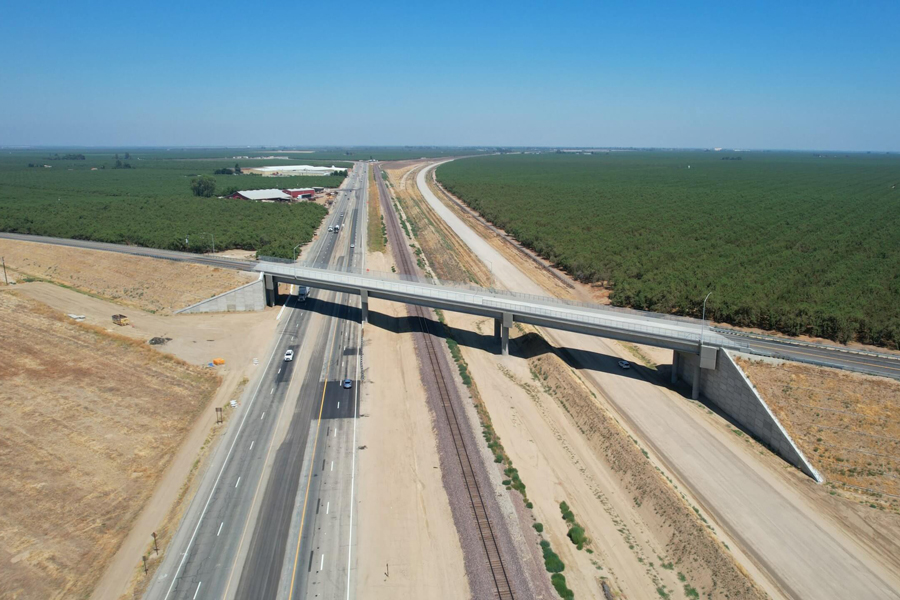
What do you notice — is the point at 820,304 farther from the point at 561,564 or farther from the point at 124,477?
the point at 124,477

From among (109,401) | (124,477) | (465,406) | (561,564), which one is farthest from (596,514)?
(109,401)

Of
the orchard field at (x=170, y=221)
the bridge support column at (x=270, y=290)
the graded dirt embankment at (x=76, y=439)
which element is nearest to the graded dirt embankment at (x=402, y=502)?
the graded dirt embankment at (x=76, y=439)

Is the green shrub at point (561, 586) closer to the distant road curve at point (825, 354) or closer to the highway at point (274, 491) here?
the highway at point (274, 491)

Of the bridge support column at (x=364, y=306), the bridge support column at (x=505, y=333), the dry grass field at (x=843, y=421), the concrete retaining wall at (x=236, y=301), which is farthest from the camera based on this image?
the concrete retaining wall at (x=236, y=301)

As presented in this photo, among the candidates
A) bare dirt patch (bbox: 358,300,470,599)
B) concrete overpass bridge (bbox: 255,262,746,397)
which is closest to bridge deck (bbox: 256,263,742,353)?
concrete overpass bridge (bbox: 255,262,746,397)

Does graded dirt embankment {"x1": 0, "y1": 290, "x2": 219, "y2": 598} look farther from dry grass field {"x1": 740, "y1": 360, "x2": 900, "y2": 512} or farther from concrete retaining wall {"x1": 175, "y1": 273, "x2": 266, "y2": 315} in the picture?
dry grass field {"x1": 740, "y1": 360, "x2": 900, "y2": 512}

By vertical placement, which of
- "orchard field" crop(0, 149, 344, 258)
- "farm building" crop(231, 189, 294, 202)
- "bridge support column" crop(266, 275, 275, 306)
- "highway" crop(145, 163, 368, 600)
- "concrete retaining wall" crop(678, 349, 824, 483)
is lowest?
"highway" crop(145, 163, 368, 600)
